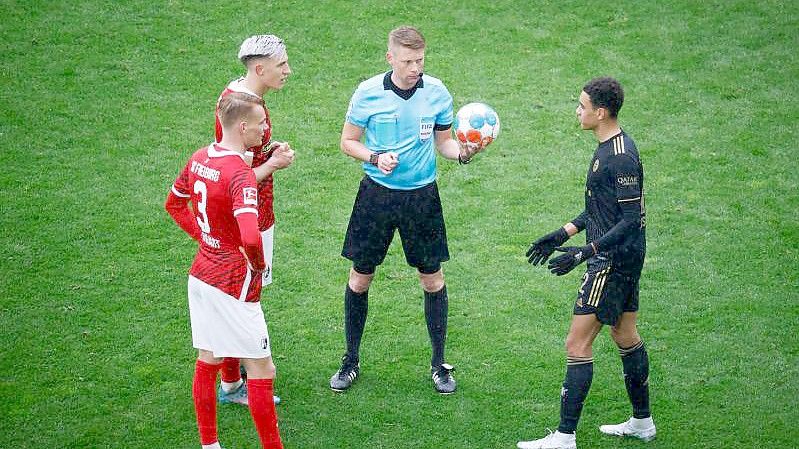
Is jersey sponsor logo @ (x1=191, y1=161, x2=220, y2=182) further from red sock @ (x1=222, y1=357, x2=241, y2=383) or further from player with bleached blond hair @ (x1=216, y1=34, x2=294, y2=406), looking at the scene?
red sock @ (x1=222, y1=357, x2=241, y2=383)

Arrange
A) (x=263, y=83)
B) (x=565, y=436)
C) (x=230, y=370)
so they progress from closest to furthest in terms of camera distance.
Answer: (x=565, y=436)
(x=263, y=83)
(x=230, y=370)

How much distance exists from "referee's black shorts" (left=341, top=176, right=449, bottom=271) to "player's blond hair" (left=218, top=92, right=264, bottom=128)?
4.43ft

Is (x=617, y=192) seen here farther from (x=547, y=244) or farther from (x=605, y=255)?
(x=547, y=244)

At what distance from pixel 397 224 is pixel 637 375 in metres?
1.84

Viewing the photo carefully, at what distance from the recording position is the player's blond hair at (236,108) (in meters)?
5.17

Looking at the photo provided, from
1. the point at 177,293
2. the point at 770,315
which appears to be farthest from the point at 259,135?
the point at 770,315

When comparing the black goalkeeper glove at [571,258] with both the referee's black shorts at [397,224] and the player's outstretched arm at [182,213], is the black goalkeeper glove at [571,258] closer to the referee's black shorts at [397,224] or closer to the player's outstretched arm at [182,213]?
the referee's black shorts at [397,224]

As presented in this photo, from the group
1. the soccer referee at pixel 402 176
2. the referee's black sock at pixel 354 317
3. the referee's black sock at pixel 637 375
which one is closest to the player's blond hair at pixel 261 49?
the soccer referee at pixel 402 176


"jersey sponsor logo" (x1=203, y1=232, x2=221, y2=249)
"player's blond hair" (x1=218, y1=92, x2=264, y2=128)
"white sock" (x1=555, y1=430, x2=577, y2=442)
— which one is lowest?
"white sock" (x1=555, y1=430, x2=577, y2=442)

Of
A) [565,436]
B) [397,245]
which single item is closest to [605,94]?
[565,436]

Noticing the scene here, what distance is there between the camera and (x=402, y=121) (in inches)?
242

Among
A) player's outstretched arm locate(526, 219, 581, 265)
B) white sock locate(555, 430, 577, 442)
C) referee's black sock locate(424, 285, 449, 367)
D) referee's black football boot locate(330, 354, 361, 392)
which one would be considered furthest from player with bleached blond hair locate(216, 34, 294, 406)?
white sock locate(555, 430, 577, 442)

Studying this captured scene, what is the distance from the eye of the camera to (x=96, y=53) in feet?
35.9

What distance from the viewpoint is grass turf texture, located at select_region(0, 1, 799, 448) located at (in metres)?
6.29
